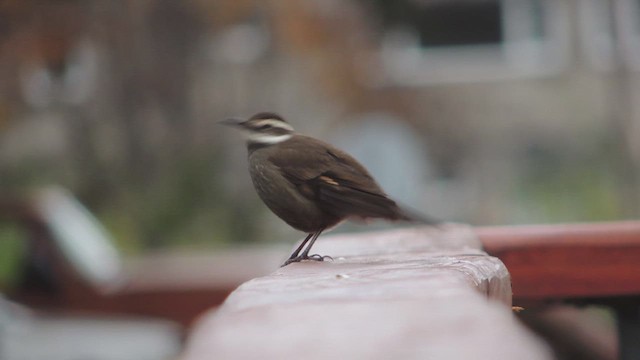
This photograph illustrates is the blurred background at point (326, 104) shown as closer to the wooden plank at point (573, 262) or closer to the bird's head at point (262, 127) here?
the bird's head at point (262, 127)

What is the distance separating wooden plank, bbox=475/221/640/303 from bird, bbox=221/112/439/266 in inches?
25.2

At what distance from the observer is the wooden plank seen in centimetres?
385

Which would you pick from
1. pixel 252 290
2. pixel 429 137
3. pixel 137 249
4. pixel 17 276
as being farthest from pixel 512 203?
pixel 252 290

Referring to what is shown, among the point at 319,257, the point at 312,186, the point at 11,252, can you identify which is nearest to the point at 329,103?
the point at 11,252

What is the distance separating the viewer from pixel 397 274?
2.62m

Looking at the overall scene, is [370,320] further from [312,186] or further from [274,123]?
[274,123]

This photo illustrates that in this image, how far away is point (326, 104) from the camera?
26.3 metres

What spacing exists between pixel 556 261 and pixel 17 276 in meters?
9.06

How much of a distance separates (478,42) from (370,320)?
26.8m

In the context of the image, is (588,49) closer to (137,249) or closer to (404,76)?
(404,76)

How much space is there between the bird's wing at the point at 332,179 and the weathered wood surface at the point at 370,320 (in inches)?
77.1

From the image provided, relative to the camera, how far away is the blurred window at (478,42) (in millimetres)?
28125

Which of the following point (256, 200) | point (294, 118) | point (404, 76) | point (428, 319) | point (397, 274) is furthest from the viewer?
point (404, 76)

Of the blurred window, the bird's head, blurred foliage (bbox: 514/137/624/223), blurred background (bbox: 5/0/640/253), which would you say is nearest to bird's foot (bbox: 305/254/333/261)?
the bird's head
